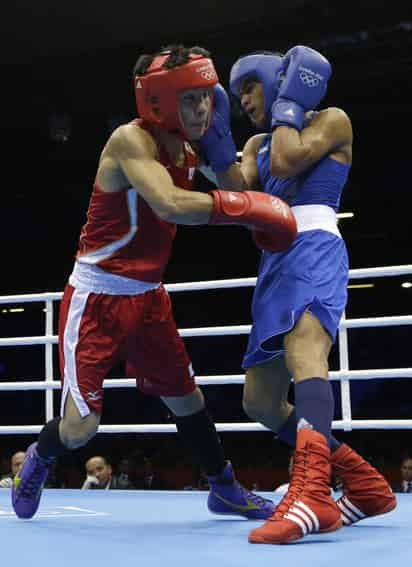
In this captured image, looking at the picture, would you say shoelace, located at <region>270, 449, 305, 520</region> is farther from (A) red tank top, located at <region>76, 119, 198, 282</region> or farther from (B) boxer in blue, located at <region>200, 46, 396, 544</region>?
(A) red tank top, located at <region>76, 119, 198, 282</region>

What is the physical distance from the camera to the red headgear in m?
2.32

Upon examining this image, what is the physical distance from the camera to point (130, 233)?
2510 mm

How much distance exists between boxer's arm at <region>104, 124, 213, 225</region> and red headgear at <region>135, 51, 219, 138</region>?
0.21 ft

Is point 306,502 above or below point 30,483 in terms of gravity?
above

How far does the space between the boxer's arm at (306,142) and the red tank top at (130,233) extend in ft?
1.18

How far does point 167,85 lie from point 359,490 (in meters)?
1.19

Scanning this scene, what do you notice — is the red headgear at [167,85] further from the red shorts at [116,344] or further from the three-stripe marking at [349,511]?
the three-stripe marking at [349,511]

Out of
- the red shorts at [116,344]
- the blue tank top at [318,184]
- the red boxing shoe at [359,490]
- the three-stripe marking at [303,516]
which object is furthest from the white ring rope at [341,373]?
the three-stripe marking at [303,516]

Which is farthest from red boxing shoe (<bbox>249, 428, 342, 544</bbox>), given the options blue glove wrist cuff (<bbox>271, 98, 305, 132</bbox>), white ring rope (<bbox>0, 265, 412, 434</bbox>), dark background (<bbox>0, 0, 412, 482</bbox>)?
dark background (<bbox>0, 0, 412, 482</bbox>)

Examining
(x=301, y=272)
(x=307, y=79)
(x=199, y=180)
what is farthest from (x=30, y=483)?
(x=199, y=180)

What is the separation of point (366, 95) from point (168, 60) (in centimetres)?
643

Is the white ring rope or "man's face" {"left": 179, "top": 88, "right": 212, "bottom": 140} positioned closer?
"man's face" {"left": 179, "top": 88, "right": 212, "bottom": 140}

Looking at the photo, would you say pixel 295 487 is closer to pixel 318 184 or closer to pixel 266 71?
pixel 318 184

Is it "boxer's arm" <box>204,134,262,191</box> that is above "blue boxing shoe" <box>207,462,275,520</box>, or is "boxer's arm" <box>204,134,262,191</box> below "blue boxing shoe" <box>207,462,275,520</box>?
above
